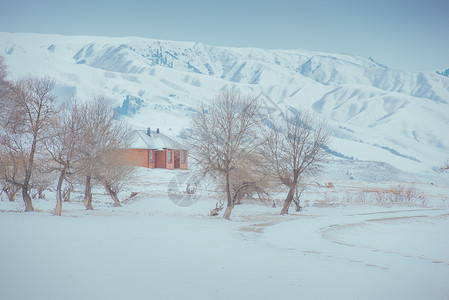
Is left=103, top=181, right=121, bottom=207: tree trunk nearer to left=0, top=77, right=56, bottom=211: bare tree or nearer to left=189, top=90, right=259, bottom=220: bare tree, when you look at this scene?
left=0, top=77, right=56, bottom=211: bare tree

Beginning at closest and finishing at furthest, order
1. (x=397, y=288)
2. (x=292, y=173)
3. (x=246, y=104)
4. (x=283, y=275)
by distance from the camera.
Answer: (x=397, y=288), (x=283, y=275), (x=246, y=104), (x=292, y=173)

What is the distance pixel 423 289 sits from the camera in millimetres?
10906

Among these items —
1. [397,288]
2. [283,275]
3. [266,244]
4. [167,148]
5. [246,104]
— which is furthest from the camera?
[167,148]

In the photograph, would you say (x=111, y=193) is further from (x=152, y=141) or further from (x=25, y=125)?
(x=152, y=141)

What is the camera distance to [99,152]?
100ft

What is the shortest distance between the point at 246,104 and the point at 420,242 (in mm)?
13935

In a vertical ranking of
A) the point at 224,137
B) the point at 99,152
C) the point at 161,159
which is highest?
the point at 161,159

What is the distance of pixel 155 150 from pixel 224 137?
4715 cm

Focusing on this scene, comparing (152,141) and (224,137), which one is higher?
(152,141)

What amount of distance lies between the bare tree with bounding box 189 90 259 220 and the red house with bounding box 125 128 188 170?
134ft

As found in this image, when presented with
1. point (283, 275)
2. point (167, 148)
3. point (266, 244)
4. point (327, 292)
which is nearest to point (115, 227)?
point (266, 244)

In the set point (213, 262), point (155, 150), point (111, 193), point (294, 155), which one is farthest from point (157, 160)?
point (213, 262)

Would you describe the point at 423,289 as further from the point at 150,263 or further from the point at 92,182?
the point at 92,182

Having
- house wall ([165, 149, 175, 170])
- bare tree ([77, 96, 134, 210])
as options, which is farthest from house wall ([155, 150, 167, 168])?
bare tree ([77, 96, 134, 210])
